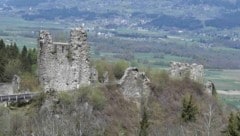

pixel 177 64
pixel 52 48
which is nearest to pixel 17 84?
pixel 52 48

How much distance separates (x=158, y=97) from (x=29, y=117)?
11.7 metres

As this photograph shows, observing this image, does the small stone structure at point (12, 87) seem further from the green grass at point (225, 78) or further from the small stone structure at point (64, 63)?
the green grass at point (225, 78)

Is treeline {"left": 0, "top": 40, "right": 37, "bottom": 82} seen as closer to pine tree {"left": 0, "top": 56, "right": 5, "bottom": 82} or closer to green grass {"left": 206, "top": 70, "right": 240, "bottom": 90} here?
pine tree {"left": 0, "top": 56, "right": 5, "bottom": 82}

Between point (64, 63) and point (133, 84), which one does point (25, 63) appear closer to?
point (64, 63)

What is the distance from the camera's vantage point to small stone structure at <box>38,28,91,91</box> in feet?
158

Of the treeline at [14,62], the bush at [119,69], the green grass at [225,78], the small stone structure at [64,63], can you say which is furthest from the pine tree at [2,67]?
the green grass at [225,78]

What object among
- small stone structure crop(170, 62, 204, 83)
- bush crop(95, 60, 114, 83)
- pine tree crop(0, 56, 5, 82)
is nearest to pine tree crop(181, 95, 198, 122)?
bush crop(95, 60, 114, 83)

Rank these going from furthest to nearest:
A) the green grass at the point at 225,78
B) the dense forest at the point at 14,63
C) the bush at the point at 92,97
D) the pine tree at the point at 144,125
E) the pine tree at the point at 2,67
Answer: the green grass at the point at 225,78
the pine tree at the point at 2,67
the dense forest at the point at 14,63
the bush at the point at 92,97
the pine tree at the point at 144,125

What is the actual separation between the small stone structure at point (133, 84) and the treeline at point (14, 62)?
11.0 meters

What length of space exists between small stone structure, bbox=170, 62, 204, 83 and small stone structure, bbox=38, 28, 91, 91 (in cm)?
1044

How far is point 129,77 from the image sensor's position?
165ft

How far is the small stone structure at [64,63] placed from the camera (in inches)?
1893

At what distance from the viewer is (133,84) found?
166 ft

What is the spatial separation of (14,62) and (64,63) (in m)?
16.9
